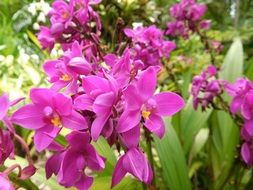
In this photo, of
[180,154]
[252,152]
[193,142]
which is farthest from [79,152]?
[193,142]

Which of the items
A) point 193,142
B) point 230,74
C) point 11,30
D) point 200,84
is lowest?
point 11,30

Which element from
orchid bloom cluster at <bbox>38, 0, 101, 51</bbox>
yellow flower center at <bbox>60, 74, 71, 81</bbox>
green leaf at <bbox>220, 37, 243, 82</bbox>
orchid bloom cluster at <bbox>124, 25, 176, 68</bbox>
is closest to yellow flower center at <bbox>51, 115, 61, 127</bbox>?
yellow flower center at <bbox>60, 74, 71, 81</bbox>

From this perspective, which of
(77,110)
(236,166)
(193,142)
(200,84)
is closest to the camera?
(77,110)

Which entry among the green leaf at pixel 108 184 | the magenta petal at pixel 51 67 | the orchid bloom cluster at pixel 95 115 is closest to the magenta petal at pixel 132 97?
the orchid bloom cluster at pixel 95 115

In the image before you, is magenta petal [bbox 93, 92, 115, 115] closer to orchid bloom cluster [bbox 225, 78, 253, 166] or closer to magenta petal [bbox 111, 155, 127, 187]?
magenta petal [bbox 111, 155, 127, 187]

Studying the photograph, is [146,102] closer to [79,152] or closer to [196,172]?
[79,152]

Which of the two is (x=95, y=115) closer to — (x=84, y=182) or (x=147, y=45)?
(x=84, y=182)

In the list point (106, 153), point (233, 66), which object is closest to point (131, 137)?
point (106, 153)

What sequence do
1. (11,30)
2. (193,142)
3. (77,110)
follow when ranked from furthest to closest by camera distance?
(11,30), (193,142), (77,110)
